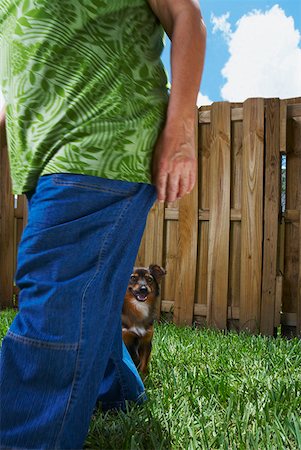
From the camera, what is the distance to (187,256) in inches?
205

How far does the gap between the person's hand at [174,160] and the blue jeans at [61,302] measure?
60 millimetres

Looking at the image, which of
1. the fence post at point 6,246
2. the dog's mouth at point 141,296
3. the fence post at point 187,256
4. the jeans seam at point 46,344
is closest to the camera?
the jeans seam at point 46,344

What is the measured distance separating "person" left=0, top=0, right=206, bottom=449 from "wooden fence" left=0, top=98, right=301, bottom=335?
3.61m

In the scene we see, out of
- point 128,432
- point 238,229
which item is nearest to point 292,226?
point 238,229

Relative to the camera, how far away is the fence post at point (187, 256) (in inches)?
204

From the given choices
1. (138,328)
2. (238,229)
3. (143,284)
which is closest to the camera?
(138,328)

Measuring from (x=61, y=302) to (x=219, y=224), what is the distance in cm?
384

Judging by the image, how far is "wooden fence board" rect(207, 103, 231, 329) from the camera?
508cm

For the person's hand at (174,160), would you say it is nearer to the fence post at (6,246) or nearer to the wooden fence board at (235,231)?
the wooden fence board at (235,231)

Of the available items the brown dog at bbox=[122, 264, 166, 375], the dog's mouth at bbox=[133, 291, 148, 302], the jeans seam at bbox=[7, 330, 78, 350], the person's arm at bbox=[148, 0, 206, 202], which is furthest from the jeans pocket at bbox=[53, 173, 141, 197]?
the dog's mouth at bbox=[133, 291, 148, 302]

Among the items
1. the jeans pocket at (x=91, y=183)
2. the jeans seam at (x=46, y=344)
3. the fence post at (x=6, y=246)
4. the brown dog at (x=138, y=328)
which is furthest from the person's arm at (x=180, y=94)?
the fence post at (x=6, y=246)

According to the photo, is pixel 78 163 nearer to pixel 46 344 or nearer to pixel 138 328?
pixel 46 344

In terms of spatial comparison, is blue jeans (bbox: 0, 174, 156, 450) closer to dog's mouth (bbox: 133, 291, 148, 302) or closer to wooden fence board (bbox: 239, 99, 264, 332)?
dog's mouth (bbox: 133, 291, 148, 302)

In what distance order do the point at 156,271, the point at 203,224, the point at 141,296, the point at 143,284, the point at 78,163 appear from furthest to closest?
the point at 203,224 → the point at 156,271 → the point at 143,284 → the point at 141,296 → the point at 78,163
